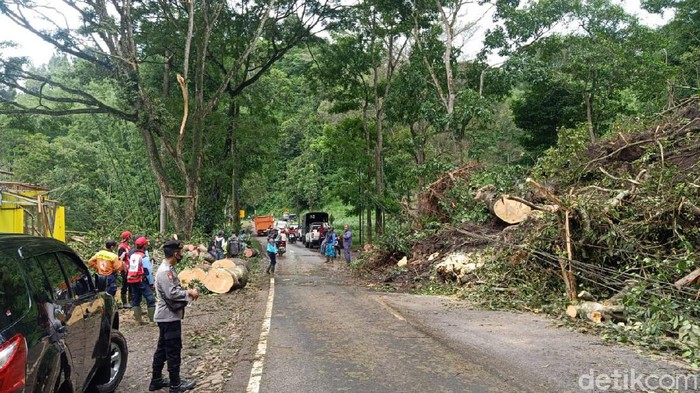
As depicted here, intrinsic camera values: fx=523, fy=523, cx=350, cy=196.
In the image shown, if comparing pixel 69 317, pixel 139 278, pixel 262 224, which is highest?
pixel 69 317

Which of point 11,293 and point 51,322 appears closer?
point 11,293

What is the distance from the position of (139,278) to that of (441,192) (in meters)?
11.7

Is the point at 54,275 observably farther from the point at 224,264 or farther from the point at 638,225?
the point at 224,264

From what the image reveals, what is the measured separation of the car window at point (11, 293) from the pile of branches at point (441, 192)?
50.6 ft

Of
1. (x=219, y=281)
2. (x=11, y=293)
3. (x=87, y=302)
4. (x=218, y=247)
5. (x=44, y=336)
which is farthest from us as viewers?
(x=218, y=247)

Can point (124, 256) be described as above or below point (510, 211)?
below

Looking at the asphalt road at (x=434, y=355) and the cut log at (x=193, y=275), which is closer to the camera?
the asphalt road at (x=434, y=355)

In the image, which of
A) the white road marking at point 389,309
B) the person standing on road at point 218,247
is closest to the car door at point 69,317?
the white road marking at point 389,309

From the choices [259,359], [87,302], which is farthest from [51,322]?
[259,359]

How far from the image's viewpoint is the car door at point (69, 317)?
4309 millimetres

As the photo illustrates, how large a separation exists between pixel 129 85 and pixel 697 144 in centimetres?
1698

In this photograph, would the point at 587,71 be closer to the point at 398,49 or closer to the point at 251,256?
the point at 398,49

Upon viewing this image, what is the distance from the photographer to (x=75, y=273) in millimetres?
5230

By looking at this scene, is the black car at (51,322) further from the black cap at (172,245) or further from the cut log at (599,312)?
the cut log at (599,312)
